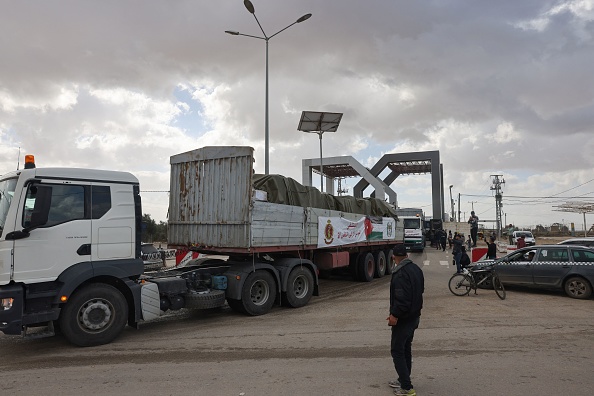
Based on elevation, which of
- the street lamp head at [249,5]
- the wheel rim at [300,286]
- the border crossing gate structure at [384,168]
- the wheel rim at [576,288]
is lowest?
the wheel rim at [576,288]

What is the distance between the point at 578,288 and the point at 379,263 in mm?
6327

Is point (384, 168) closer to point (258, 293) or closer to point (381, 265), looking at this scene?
point (381, 265)

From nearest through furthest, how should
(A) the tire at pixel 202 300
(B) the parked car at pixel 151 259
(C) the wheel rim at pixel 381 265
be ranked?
(A) the tire at pixel 202 300 → (B) the parked car at pixel 151 259 → (C) the wheel rim at pixel 381 265

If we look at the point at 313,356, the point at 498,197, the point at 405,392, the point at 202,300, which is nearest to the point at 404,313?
the point at 405,392

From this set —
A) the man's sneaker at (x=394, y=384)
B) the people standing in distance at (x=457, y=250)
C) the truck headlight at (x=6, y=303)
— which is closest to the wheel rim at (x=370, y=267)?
the people standing in distance at (x=457, y=250)

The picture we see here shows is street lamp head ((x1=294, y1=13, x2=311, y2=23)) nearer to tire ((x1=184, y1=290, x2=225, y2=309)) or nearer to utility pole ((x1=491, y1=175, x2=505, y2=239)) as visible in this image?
tire ((x1=184, y1=290, x2=225, y2=309))

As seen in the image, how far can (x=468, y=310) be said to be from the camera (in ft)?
29.8

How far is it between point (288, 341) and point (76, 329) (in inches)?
123

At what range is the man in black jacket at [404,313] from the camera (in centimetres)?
432

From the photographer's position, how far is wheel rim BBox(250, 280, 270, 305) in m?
8.66

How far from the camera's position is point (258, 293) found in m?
8.77

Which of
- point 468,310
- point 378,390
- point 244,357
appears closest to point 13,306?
point 244,357

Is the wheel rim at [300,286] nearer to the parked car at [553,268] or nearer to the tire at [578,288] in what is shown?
the parked car at [553,268]

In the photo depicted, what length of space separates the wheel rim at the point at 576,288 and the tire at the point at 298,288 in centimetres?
644
